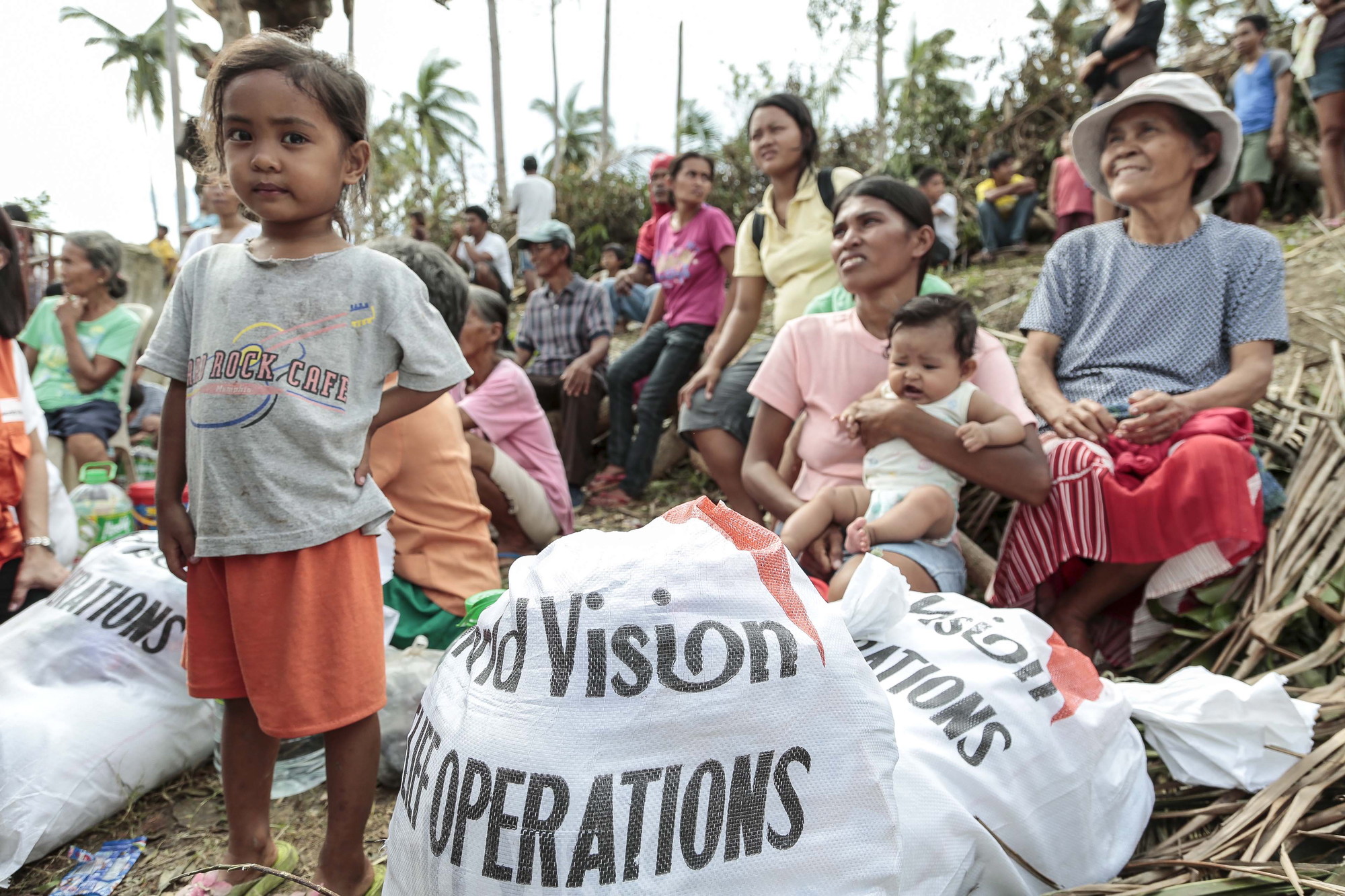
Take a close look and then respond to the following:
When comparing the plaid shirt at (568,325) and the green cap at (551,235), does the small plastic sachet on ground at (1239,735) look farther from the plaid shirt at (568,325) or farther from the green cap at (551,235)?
the green cap at (551,235)

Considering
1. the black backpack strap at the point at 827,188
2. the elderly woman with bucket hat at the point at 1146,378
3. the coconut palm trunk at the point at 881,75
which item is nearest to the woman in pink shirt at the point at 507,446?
the black backpack strap at the point at 827,188

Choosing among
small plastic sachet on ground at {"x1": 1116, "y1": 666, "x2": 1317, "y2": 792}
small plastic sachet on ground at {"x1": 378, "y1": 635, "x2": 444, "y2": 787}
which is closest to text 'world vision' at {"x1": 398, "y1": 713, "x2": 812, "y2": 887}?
small plastic sachet on ground at {"x1": 1116, "y1": 666, "x2": 1317, "y2": 792}

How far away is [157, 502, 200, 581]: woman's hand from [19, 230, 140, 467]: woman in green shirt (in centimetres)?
300

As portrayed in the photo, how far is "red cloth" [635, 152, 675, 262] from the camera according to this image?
244 inches

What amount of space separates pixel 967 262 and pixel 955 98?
3635 mm

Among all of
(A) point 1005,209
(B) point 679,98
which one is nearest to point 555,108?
(B) point 679,98

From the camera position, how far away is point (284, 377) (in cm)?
155

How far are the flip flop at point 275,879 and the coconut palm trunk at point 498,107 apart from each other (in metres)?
15.8

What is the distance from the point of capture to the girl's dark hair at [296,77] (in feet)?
5.13

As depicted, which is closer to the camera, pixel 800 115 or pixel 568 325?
pixel 800 115

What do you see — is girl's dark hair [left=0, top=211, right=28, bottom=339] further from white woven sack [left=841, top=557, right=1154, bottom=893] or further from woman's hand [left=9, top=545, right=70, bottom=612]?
white woven sack [left=841, top=557, right=1154, bottom=893]

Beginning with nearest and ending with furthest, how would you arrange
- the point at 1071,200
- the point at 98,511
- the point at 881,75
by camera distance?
the point at 98,511 < the point at 1071,200 < the point at 881,75

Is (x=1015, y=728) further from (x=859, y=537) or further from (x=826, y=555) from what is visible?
(x=826, y=555)

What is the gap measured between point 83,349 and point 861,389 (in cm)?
372
